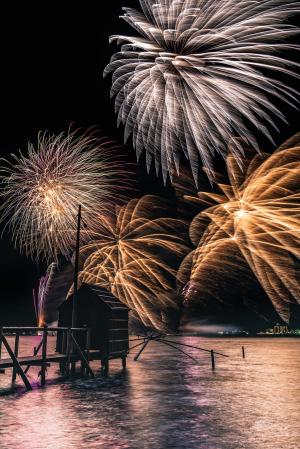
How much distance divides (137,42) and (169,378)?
13813 mm

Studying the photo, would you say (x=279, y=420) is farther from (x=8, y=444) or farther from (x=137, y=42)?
(x=137, y=42)

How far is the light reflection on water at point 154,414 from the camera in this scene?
30.1ft

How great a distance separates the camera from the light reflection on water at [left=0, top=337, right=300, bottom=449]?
9.19 meters

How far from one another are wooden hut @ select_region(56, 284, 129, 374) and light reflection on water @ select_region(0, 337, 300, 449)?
183 inches

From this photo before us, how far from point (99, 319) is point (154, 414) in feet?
44.0

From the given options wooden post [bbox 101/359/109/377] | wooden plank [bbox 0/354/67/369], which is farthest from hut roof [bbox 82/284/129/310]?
wooden plank [bbox 0/354/67/369]

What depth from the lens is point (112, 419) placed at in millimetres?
11281

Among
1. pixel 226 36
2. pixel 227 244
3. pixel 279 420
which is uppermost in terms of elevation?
pixel 226 36

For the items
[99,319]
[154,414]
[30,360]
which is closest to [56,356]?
[30,360]

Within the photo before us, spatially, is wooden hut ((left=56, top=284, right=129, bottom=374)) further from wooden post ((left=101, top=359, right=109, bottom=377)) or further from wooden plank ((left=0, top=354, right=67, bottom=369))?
wooden plank ((left=0, top=354, right=67, bottom=369))

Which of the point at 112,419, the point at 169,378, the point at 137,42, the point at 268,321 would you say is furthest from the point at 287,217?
the point at 268,321

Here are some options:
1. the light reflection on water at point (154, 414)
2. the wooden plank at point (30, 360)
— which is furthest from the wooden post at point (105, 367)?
the wooden plank at point (30, 360)

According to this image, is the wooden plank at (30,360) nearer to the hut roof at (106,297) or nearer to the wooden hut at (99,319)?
the wooden hut at (99,319)

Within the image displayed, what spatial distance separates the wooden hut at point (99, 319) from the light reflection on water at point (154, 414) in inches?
183
